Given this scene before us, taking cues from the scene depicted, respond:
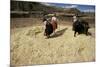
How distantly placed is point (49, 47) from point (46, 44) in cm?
5

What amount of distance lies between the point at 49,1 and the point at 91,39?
73cm

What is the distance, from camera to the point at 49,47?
189 cm

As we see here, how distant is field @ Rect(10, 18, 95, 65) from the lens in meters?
1.77

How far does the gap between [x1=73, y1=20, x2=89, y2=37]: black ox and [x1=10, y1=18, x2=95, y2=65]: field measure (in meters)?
0.05

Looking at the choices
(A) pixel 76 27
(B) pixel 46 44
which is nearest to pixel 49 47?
(B) pixel 46 44

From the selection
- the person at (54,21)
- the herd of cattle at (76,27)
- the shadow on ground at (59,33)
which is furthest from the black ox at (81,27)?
the person at (54,21)

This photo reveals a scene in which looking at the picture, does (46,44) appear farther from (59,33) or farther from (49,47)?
(59,33)

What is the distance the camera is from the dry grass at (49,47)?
1774 mm

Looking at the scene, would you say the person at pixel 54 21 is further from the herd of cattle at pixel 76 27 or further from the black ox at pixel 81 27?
the black ox at pixel 81 27

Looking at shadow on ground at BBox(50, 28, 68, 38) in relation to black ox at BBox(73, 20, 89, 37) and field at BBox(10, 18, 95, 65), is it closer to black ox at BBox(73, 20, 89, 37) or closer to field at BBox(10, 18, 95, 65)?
field at BBox(10, 18, 95, 65)

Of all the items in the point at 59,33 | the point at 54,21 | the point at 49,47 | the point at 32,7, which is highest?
the point at 32,7

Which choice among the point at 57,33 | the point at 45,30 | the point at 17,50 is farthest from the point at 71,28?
the point at 17,50

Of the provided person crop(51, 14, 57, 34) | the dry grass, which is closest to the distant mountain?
person crop(51, 14, 57, 34)
